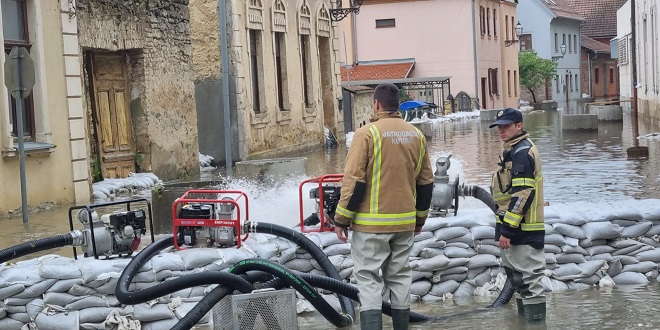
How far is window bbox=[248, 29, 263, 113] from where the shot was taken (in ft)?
82.4

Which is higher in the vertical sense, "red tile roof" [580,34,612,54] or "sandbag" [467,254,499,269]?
"red tile roof" [580,34,612,54]

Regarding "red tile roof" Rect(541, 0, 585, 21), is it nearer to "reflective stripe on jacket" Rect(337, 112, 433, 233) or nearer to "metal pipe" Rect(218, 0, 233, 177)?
"metal pipe" Rect(218, 0, 233, 177)

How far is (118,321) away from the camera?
7922mm

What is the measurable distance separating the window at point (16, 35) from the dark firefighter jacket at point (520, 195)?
27.9 feet

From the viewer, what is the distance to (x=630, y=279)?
9.27 m

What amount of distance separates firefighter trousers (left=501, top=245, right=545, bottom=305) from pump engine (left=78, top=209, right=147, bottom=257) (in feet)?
8.92

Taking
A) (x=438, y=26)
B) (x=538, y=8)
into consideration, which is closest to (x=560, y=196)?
(x=438, y=26)

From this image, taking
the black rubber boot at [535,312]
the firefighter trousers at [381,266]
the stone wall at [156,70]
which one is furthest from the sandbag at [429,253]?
the stone wall at [156,70]

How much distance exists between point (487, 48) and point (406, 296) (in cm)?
4583

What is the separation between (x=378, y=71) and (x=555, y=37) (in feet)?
71.3

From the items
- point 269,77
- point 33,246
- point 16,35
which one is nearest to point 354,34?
point 269,77

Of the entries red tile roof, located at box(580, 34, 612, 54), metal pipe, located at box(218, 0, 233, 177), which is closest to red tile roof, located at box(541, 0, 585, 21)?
red tile roof, located at box(580, 34, 612, 54)

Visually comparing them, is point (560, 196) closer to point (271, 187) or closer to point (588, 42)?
point (271, 187)

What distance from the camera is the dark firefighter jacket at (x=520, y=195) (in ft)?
25.1
